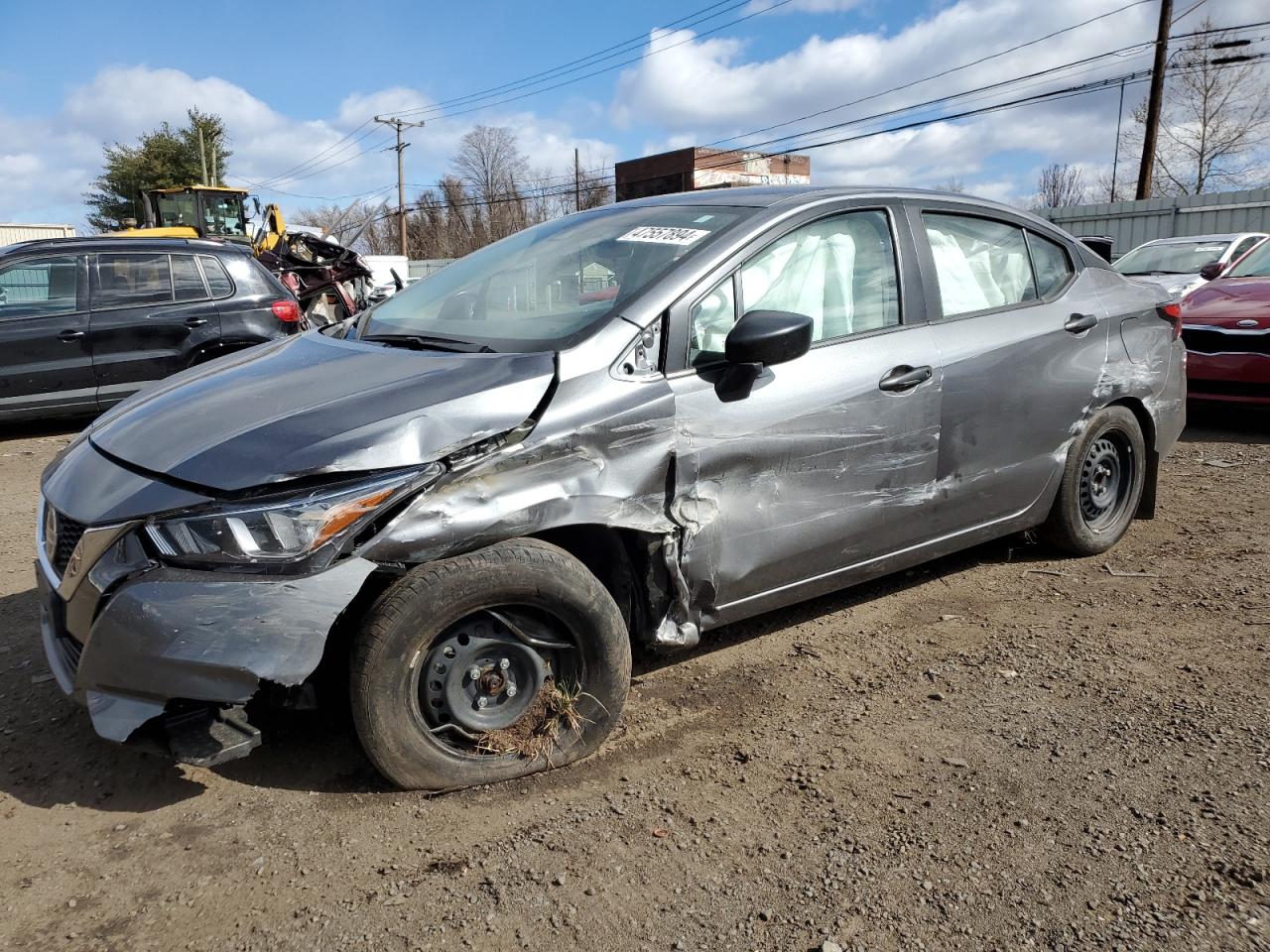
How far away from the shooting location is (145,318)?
8.18 m

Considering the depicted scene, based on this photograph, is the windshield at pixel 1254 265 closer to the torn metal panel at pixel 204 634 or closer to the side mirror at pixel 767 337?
the side mirror at pixel 767 337

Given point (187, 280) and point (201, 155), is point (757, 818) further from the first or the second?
point (201, 155)

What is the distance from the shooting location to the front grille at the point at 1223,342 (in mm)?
7012

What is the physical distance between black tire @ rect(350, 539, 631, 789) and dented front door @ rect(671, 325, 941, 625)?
16.5 inches

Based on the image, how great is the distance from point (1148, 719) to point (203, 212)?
24279 millimetres

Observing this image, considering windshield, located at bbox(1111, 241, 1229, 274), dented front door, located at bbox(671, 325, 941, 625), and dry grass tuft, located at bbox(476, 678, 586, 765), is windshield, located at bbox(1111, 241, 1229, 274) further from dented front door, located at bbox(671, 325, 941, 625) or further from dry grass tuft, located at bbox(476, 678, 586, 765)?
dry grass tuft, located at bbox(476, 678, 586, 765)

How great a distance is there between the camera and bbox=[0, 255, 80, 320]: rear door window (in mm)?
7773

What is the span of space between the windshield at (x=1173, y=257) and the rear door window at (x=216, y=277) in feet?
34.2

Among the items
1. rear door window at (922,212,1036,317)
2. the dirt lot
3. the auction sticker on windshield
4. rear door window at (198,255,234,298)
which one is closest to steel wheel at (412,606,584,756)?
the dirt lot

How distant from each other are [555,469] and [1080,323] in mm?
2702

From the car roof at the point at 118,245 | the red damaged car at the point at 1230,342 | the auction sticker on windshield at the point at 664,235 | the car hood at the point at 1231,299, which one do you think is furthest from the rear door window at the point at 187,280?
the car hood at the point at 1231,299

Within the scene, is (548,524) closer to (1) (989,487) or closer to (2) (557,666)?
(2) (557,666)

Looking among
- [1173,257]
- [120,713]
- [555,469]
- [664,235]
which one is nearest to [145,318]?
[664,235]

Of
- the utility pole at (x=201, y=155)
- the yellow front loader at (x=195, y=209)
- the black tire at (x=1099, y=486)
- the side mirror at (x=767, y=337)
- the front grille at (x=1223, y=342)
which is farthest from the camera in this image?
the utility pole at (x=201, y=155)
